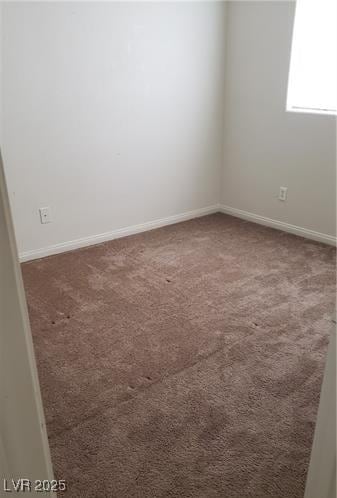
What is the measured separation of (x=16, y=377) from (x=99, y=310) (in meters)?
1.80

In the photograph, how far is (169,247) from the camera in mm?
3332

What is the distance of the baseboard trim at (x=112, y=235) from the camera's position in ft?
10.2

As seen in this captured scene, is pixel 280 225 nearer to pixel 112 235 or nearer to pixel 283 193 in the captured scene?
pixel 283 193

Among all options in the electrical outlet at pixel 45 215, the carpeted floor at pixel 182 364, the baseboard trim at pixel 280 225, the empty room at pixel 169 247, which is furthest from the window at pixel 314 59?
the electrical outlet at pixel 45 215

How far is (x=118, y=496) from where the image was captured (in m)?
1.36

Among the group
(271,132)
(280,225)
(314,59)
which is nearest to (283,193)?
(280,225)

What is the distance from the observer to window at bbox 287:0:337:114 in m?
3.03

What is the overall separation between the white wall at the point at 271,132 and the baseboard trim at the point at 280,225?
0.04 metres

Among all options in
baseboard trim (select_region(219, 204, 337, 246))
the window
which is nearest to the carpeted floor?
baseboard trim (select_region(219, 204, 337, 246))

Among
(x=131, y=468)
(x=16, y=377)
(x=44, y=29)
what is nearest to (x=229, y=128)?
(x=44, y=29)

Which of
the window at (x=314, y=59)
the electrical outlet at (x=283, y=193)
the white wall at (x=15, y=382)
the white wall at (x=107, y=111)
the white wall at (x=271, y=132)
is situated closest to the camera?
the white wall at (x=15, y=382)

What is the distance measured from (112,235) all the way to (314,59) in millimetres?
2102

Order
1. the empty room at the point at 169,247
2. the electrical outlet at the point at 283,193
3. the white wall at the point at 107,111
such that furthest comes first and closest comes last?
1. the electrical outlet at the point at 283,193
2. the white wall at the point at 107,111
3. the empty room at the point at 169,247

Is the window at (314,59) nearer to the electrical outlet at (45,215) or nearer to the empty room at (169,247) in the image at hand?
the empty room at (169,247)
